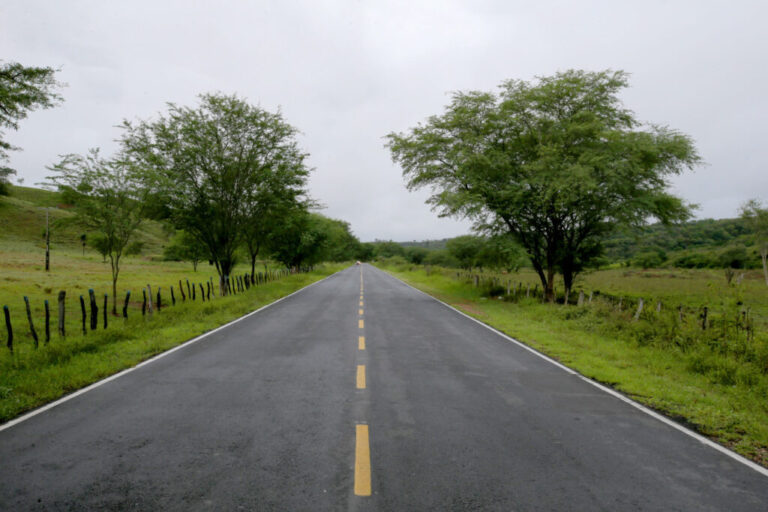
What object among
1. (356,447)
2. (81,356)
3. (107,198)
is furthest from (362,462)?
(107,198)

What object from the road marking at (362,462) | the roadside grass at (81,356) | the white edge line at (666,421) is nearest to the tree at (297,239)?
the roadside grass at (81,356)

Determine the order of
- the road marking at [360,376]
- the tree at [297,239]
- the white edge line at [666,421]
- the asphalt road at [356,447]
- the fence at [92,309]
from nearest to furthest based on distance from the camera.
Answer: the asphalt road at [356,447]
the white edge line at [666,421]
the road marking at [360,376]
the fence at [92,309]
the tree at [297,239]

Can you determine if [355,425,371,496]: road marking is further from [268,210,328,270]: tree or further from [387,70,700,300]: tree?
[268,210,328,270]: tree

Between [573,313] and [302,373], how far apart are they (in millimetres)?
10934

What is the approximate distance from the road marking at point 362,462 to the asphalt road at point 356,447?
2 cm

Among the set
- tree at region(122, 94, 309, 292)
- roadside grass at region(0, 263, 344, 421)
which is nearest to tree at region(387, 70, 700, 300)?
tree at region(122, 94, 309, 292)

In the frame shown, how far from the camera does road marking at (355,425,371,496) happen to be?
10.8 feet

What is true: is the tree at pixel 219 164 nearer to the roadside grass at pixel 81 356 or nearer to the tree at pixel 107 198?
the tree at pixel 107 198

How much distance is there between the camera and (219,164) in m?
20.4

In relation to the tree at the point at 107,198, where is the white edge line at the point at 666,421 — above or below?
below

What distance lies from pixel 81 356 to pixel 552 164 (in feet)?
56.5

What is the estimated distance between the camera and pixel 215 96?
1998 centimetres

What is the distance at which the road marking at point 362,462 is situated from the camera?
10.8 feet

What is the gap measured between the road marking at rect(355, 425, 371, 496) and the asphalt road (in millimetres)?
18
